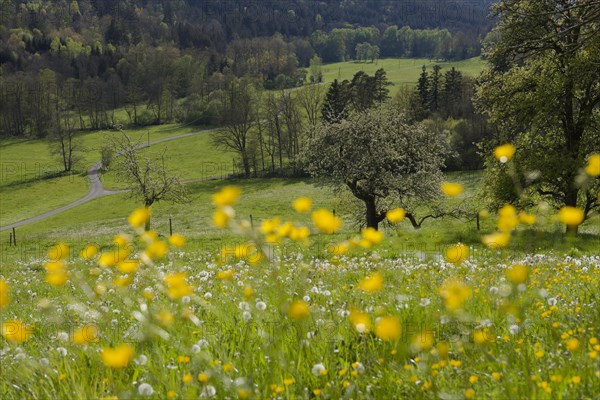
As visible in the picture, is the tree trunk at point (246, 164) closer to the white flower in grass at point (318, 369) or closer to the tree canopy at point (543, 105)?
the tree canopy at point (543, 105)

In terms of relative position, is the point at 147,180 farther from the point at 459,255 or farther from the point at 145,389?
the point at 145,389

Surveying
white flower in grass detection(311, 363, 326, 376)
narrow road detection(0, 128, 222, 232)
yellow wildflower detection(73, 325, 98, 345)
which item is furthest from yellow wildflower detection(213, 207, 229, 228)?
narrow road detection(0, 128, 222, 232)

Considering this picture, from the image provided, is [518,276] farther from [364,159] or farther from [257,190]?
[257,190]

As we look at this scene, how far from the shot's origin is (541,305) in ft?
15.2

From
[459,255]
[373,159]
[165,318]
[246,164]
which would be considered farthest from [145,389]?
[246,164]

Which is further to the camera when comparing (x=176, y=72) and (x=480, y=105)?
(x=176, y=72)

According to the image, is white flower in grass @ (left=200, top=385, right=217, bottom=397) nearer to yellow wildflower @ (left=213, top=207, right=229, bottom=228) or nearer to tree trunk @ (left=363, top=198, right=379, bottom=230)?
yellow wildflower @ (left=213, top=207, right=229, bottom=228)

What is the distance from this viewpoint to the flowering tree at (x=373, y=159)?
25.0 meters

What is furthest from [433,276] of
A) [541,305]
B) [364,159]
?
[364,159]

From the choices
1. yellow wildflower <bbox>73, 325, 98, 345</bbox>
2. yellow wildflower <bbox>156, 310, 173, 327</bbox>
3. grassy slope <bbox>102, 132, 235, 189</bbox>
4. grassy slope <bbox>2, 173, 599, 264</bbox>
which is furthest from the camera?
grassy slope <bbox>102, 132, 235, 189</bbox>

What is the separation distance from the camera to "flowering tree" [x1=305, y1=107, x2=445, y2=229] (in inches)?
982

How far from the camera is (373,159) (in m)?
24.9

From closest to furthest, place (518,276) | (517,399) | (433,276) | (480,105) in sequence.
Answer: (517,399), (518,276), (433,276), (480,105)

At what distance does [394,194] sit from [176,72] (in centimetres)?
15120
